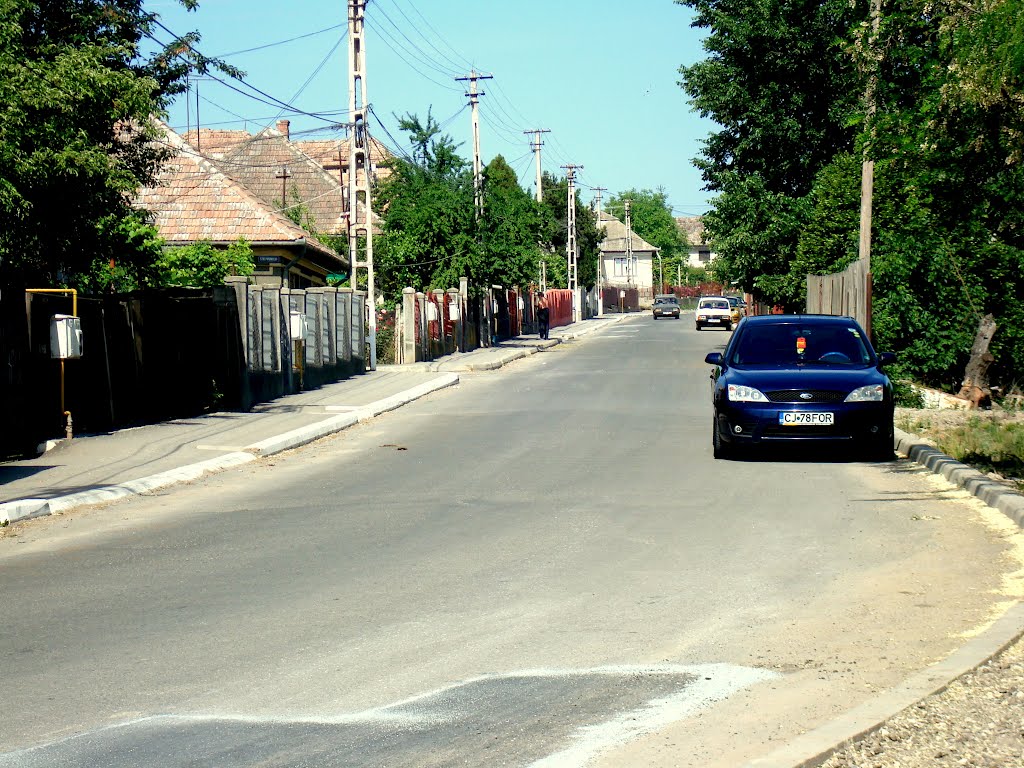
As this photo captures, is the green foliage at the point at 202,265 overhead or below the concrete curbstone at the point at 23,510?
overhead

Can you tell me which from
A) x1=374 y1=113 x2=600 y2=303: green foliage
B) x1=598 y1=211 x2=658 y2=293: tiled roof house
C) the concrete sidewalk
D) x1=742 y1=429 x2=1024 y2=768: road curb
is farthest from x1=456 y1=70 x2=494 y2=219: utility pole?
x1=598 y1=211 x2=658 y2=293: tiled roof house

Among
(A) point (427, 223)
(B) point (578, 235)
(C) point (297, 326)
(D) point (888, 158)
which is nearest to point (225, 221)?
(A) point (427, 223)

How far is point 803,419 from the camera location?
14.9 metres

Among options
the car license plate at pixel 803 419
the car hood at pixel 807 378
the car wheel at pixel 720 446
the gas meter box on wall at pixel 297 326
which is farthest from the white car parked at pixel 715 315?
the car license plate at pixel 803 419

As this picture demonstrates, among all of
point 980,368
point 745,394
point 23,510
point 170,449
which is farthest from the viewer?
point 980,368

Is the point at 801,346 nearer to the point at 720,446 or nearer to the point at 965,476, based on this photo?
the point at 720,446

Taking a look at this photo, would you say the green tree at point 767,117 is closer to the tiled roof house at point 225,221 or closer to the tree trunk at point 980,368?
the tree trunk at point 980,368

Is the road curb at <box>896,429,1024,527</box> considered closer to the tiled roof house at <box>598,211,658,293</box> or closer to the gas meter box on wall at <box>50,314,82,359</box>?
the gas meter box on wall at <box>50,314,82,359</box>

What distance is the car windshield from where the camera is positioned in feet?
53.3

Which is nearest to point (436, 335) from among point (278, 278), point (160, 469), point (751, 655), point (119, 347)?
point (278, 278)

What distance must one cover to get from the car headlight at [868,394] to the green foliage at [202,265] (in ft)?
67.7

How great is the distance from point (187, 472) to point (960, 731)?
1098cm

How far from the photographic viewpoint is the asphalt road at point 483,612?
5328mm

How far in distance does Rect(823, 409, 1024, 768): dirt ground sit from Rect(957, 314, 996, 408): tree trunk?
2113cm
